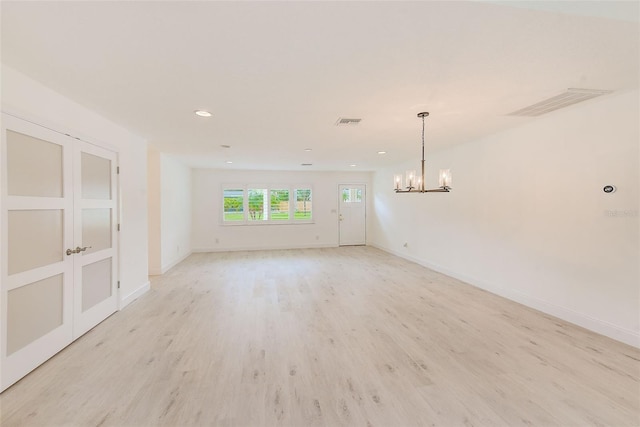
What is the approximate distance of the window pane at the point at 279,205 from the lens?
8.30m

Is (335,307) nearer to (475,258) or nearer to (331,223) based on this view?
(475,258)

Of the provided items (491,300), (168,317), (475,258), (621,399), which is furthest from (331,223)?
(621,399)

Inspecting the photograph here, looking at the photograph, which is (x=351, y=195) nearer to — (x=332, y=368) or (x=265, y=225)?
(x=265, y=225)

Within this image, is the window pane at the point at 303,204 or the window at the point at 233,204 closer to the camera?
the window at the point at 233,204

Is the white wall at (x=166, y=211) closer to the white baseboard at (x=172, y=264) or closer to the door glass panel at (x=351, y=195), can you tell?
the white baseboard at (x=172, y=264)

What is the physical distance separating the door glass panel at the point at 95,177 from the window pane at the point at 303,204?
5505mm

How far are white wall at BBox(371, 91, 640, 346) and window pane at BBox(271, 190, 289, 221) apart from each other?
189 inches

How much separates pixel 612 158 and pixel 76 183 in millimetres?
5497

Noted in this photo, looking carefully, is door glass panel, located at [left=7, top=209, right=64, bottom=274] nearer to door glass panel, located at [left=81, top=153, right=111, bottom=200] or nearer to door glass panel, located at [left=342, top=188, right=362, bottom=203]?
door glass panel, located at [left=81, top=153, right=111, bottom=200]

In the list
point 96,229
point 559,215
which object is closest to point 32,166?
point 96,229

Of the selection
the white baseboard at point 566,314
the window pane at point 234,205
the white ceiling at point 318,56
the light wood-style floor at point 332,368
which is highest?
the white ceiling at point 318,56

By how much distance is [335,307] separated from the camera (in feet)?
12.0

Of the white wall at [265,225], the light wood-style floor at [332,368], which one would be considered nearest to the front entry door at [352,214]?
the white wall at [265,225]

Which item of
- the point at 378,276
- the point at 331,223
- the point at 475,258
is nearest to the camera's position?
the point at 475,258
